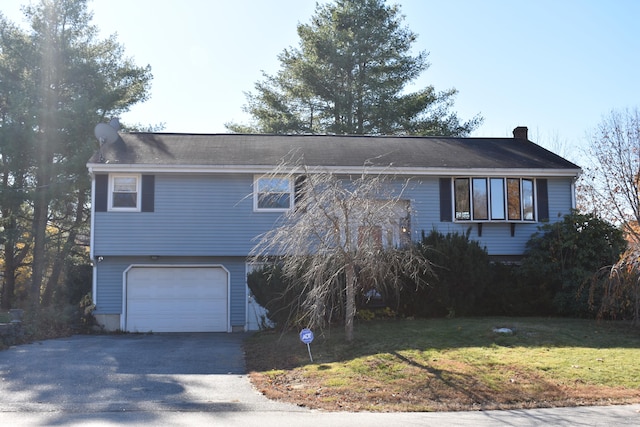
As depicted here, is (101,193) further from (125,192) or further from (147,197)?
(147,197)

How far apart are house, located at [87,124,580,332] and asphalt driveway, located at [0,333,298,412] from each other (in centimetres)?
284

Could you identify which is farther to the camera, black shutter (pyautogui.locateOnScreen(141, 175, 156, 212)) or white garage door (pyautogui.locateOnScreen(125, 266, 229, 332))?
white garage door (pyautogui.locateOnScreen(125, 266, 229, 332))

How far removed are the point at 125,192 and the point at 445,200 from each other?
984 centimetres

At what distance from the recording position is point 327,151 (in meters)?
21.2

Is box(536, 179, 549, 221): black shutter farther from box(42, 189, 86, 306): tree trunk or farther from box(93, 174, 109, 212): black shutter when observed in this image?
box(42, 189, 86, 306): tree trunk

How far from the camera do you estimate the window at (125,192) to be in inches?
750

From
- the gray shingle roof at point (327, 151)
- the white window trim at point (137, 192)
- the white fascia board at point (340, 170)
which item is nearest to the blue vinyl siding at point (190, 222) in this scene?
the white window trim at point (137, 192)

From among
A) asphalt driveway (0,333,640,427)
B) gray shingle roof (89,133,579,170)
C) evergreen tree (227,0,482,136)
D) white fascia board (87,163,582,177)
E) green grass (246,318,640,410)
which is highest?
evergreen tree (227,0,482,136)

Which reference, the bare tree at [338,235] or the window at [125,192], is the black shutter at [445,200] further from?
the window at [125,192]

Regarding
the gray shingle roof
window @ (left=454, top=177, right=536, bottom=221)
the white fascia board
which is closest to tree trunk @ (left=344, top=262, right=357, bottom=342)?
the white fascia board

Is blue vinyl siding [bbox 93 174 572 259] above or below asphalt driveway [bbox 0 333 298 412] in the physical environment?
above

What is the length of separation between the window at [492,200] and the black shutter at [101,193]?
10682 millimetres

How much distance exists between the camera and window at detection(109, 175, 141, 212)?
62.5 ft

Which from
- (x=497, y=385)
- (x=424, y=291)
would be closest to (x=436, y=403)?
(x=497, y=385)
